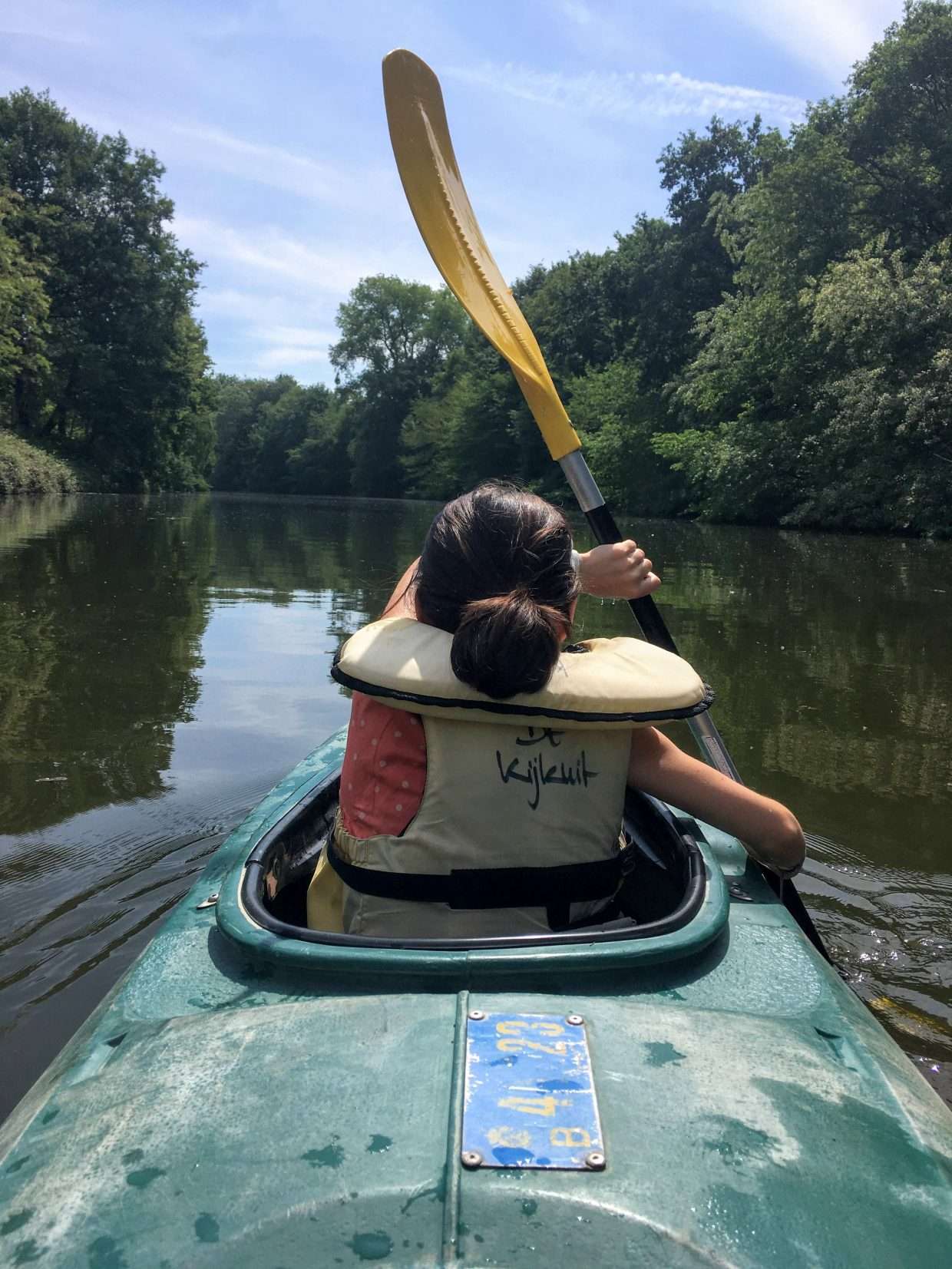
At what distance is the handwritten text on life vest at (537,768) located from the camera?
156cm

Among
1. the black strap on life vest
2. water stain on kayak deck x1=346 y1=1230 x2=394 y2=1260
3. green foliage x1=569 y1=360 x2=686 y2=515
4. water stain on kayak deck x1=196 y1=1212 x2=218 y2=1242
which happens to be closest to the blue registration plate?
water stain on kayak deck x1=346 y1=1230 x2=394 y2=1260

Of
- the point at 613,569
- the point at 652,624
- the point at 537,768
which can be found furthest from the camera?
the point at 652,624

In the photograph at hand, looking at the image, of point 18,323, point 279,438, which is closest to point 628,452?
point 18,323

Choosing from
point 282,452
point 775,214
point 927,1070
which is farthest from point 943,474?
point 282,452

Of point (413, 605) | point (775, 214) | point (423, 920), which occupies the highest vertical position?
point (775, 214)

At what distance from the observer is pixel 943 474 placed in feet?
58.3

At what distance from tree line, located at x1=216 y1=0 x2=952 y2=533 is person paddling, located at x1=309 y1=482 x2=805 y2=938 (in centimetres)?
1714

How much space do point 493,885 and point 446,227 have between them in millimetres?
2240

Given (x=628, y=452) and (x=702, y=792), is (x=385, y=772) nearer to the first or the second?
(x=702, y=792)

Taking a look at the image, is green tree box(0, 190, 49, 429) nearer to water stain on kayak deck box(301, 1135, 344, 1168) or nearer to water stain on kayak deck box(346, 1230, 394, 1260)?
water stain on kayak deck box(301, 1135, 344, 1168)

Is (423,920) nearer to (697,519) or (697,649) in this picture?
(697,649)

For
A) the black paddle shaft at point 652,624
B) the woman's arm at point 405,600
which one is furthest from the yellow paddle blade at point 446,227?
the woman's arm at point 405,600

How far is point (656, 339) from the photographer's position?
111 feet

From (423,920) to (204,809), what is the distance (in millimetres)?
2475
